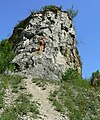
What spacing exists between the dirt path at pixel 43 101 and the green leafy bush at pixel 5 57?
12.7 meters

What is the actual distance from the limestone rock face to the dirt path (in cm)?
1496

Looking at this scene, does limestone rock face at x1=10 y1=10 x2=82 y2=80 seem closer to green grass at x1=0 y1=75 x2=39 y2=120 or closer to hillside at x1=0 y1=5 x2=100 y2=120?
hillside at x1=0 y1=5 x2=100 y2=120

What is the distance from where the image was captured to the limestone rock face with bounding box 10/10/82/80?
50094 mm

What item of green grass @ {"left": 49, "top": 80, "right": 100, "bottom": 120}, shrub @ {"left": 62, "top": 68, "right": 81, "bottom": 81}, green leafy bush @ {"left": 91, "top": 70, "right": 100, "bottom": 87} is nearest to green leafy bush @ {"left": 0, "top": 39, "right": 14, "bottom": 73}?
shrub @ {"left": 62, "top": 68, "right": 81, "bottom": 81}

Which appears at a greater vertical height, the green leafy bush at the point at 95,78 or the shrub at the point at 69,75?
the green leafy bush at the point at 95,78

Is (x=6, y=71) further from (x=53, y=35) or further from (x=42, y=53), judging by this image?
(x=53, y=35)

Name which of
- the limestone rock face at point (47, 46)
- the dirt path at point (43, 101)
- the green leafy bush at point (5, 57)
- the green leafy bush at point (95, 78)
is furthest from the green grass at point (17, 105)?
the green leafy bush at point (95, 78)

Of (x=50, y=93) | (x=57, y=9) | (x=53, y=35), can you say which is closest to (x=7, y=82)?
(x=50, y=93)

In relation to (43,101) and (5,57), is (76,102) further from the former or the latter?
(5,57)

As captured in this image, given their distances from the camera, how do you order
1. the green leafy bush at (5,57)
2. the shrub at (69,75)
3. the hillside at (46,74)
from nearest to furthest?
1. the hillside at (46,74)
2. the green leafy bush at (5,57)
3. the shrub at (69,75)

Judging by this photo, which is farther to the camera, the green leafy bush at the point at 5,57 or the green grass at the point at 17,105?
the green leafy bush at the point at 5,57

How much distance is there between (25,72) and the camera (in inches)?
1909

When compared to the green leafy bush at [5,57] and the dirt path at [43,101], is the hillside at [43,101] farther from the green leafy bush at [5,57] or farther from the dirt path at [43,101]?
the green leafy bush at [5,57]

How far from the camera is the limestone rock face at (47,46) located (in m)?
50.1
